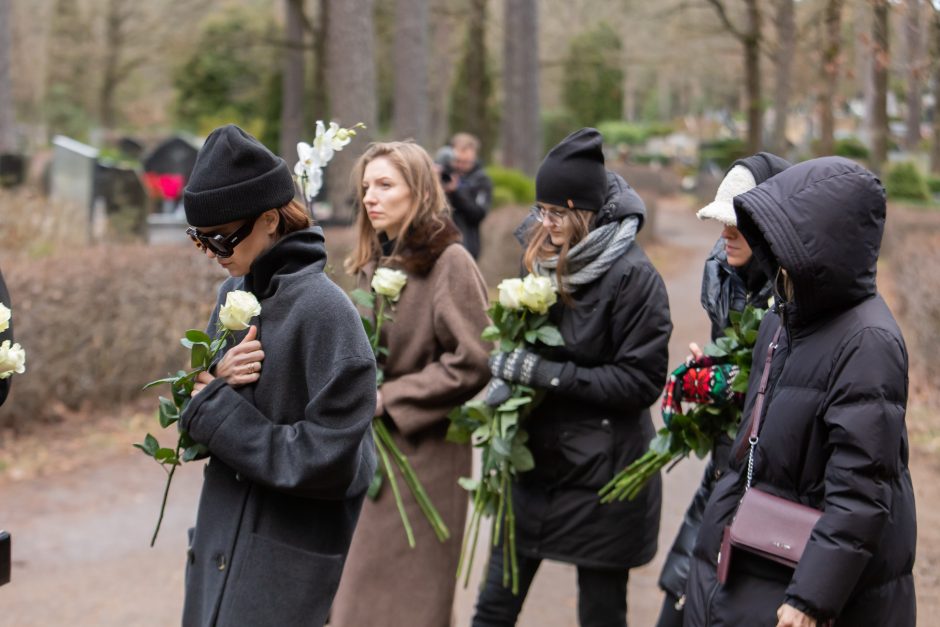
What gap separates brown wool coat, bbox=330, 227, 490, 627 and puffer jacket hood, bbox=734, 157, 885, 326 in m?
1.78

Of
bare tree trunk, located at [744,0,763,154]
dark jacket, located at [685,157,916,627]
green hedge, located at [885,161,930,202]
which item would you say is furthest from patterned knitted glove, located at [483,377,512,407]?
green hedge, located at [885,161,930,202]

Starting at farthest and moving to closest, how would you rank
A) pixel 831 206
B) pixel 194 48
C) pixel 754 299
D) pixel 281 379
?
1. pixel 194 48
2. pixel 754 299
3. pixel 281 379
4. pixel 831 206

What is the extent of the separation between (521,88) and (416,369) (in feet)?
53.7

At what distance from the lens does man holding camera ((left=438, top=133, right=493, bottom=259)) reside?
1012 centimetres

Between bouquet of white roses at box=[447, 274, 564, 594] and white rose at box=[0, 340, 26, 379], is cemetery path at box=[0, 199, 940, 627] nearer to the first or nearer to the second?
bouquet of white roses at box=[447, 274, 564, 594]

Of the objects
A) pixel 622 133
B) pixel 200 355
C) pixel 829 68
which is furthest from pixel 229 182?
pixel 622 133

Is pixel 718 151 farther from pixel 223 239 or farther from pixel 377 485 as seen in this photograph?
pixel 223 239

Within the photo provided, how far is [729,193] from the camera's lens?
3666mm

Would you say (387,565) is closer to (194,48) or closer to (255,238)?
(255,238)

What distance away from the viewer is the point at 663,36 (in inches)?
1503

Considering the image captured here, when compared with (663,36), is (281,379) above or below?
below

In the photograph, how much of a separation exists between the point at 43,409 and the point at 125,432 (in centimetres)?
58

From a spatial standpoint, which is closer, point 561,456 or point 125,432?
point 561,456

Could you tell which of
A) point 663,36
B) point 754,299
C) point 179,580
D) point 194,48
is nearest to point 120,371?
point 179,580
